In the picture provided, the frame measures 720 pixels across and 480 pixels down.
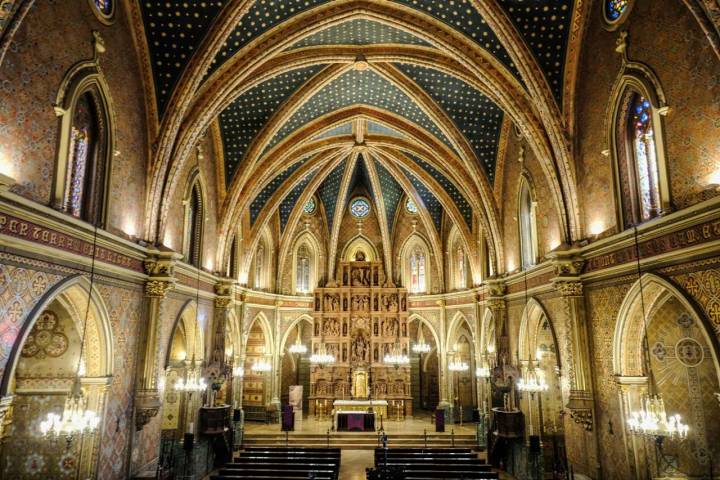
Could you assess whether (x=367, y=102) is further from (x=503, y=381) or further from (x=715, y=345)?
(x=715, y=345)

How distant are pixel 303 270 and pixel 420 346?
9.21 meters

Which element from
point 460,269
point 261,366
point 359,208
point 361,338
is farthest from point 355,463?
point 359,208

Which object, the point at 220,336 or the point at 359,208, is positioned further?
the point at 359,208

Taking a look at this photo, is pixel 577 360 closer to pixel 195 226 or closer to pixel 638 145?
pixel 638 145

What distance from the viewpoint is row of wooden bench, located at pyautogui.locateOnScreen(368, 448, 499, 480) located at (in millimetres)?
14802

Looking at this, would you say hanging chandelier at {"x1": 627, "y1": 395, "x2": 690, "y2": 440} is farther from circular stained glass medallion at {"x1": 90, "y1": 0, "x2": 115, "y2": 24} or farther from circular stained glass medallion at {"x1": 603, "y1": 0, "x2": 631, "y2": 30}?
circular stained glass medallion at {"x1": 90, "y1": 0, "x2": 115, "y2": 24}

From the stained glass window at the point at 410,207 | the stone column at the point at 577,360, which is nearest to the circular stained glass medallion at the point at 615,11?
the stone column at the point at 577,360

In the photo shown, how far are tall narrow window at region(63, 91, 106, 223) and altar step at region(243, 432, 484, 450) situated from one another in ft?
51.1

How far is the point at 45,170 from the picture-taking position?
11.5 meters

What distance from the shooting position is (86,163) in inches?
546

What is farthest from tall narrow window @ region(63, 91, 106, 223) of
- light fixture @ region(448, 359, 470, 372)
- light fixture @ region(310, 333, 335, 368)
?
light fixture @ region(448, 359, 470, 372)

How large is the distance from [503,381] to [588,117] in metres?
10.7

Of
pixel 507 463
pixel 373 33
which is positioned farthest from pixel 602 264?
pixel 373 33

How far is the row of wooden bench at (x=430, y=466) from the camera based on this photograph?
14.8m
